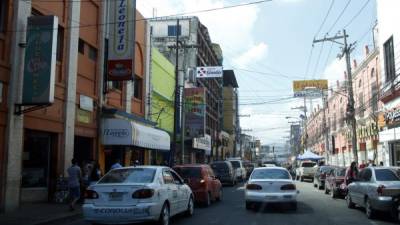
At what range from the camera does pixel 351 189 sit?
59.7 feet

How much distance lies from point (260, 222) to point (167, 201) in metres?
2.82

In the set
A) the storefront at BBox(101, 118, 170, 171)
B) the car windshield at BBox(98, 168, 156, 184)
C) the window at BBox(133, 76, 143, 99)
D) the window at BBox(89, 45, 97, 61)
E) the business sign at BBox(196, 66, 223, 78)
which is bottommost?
the car windshield at BBox(98, 168, 156, 184)

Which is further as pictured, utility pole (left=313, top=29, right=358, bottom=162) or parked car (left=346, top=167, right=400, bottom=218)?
utility pole (left=313, top=29, right=358, bottom=162)

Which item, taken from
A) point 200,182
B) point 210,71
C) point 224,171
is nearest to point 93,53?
point 200,182

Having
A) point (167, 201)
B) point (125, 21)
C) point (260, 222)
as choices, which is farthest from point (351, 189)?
point (125, 21)

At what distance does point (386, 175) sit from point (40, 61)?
11.7 metres

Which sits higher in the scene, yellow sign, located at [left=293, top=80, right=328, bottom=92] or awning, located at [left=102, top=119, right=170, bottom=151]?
yellow sign, located at [left=293, top=80, right=328, bottom=92]

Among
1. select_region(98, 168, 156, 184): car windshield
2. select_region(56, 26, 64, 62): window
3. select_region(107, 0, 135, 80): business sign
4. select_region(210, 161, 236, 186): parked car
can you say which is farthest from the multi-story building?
select_region(98, 168, 156, 184): car windshield

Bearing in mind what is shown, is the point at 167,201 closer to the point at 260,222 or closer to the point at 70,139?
the point at 260,222

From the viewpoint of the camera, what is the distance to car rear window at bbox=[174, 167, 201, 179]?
19688mm

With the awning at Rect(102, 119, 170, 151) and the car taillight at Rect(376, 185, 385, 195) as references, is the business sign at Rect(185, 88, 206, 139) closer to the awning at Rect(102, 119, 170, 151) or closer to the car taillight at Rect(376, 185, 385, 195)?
the awning at Rect(102, 119, 170, 151)

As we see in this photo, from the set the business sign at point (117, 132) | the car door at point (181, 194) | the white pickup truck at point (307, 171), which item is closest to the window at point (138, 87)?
the business sign at point (117, 132)

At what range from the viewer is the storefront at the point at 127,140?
961 inches

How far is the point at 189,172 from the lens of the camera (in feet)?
65.2
